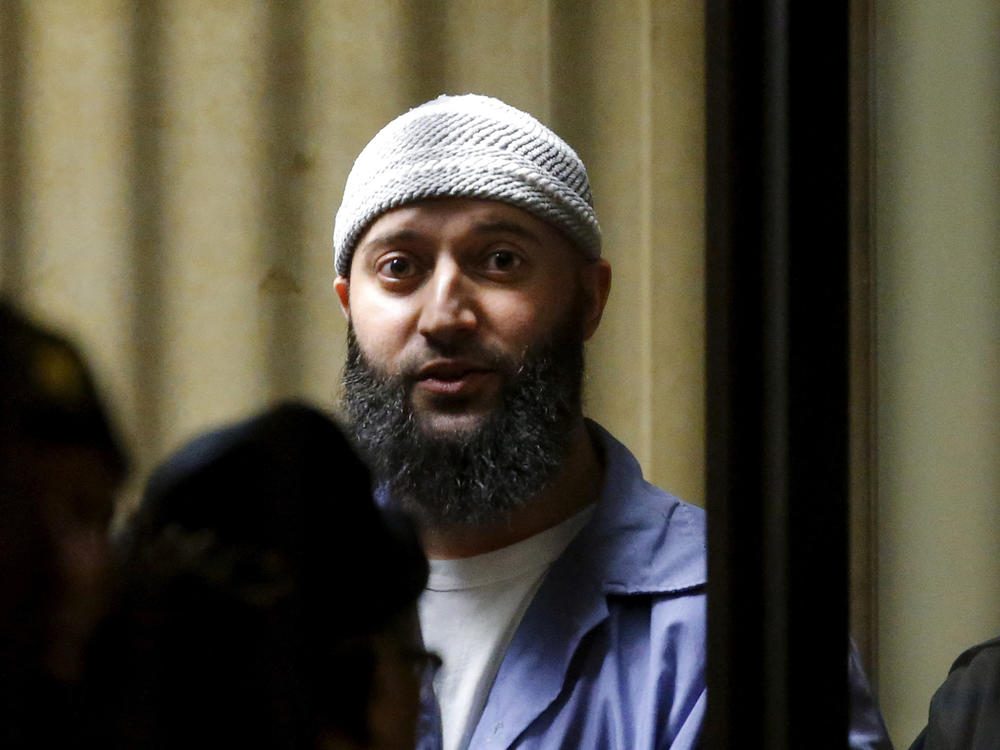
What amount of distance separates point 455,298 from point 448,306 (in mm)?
10

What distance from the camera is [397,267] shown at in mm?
556

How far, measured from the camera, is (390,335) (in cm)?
51

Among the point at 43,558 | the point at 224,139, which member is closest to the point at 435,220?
the point at 224,139

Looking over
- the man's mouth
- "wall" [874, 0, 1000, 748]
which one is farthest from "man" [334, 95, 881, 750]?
"wall" [874, 0, 1000, 748]

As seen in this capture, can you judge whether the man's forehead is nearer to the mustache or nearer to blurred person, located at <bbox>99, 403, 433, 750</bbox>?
the mustache

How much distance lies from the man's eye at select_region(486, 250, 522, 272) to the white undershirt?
0.20m

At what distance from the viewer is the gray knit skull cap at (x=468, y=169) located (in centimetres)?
61

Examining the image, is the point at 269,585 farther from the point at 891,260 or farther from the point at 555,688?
the point at 891,260

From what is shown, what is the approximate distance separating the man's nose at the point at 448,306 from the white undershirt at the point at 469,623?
107mm

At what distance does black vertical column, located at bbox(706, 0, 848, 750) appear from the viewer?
283mm

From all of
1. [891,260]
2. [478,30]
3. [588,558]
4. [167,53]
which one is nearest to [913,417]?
[891,260]

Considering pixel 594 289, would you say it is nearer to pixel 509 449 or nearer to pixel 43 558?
pixel 509 449

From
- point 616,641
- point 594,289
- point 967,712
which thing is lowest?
point 616,641

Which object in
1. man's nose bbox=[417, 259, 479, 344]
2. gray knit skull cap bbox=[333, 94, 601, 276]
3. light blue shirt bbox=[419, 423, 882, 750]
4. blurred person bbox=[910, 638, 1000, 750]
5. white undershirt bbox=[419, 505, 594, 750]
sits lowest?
light blue shirt bbox=[419, 423, 882, 750]
